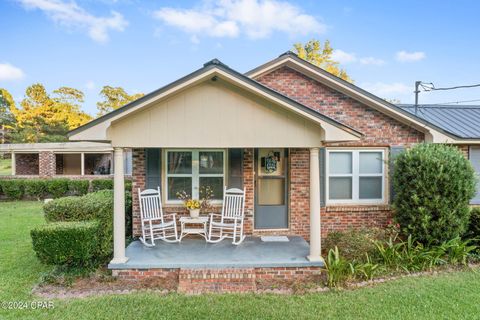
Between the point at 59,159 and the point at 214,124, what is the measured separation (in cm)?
1589

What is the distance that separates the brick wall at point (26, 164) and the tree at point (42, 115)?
1086cm

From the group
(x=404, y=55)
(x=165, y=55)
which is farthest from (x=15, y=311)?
(x=404, y=55)

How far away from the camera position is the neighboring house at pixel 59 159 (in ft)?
50.4

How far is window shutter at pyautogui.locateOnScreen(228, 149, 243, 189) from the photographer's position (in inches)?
288

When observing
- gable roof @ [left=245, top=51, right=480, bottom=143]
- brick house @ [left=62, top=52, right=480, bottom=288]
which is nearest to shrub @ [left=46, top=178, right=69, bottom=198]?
brick house @ [left=62, top=52, right=480, bottom=288]

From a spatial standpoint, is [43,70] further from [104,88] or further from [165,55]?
[165,55]

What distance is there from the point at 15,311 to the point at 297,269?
4.55 metres

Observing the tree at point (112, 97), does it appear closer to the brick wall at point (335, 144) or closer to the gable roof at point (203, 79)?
the brick wall at point (335, 144)

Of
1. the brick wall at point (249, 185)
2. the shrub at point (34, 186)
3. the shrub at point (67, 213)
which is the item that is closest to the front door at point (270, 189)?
the brick wall at point (249, 185)

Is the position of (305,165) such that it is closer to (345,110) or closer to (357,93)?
(345,110)

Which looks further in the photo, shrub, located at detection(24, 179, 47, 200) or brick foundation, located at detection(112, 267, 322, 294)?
shrub, located at detection(24, 179, 47, 200)

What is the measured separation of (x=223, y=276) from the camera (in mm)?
5359

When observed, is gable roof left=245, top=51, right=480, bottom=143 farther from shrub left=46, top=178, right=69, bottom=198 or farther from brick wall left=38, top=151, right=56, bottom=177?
brick wall left=38, top=151, right=56, bottom=177

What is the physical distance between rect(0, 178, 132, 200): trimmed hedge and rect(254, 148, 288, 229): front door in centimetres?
992
